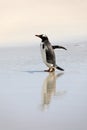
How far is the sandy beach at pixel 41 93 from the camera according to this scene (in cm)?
305

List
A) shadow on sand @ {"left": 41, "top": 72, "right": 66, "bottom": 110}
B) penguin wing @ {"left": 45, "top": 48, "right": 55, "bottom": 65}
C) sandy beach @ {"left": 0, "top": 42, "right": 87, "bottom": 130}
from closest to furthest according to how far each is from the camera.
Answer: sandy beach @ {"left": 0, "top": 42, "right": 87, "bottom": 130} → shadow on sand @ {"left": 41, "top": 72, "right": 66, "bottom": 110} → penguin wing @ {"left": 45, "top": 48, "right": 55, "bottom": 65}

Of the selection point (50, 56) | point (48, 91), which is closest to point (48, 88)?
point (48, 91)

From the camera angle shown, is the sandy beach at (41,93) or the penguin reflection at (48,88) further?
the penguin reflection at (48,88)

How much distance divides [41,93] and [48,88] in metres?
0.21

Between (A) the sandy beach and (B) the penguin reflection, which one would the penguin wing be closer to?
(A) the sandy beach

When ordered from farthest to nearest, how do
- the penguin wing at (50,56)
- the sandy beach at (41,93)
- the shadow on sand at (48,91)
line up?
the penguin wing at (50,56) < the shadow on sand at (48,91) < the sandy beach at (41,93)

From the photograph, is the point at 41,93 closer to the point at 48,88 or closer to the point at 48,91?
the point at 48,91

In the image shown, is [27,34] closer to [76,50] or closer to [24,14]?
[24,14]

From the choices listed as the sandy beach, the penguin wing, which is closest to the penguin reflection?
the sandy beach

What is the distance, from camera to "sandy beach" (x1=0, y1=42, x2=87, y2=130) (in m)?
3.05

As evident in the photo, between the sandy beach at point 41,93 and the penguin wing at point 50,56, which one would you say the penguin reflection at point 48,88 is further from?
the penguin wing at point 50,56

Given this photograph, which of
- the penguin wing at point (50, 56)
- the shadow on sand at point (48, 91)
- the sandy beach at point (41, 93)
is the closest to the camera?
the sandy beach at point (41, 93)

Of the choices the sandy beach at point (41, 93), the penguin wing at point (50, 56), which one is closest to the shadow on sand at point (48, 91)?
the sandy beach at point (41, 93)

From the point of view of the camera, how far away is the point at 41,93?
13.1 feet
